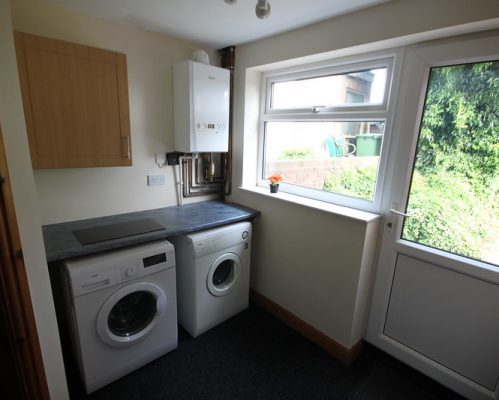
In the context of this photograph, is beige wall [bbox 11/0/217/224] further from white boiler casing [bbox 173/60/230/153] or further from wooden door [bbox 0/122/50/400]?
wooden door [bbox 0/122/50/400]

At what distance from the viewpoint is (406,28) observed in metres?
1.47

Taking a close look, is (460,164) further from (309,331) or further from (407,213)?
(309,331)

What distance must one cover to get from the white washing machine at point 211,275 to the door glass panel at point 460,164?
1.29 metres

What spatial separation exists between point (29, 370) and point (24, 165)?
82cm

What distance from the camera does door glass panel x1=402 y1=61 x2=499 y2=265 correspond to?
1.43 m

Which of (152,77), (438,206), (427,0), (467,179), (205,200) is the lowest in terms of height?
(205,200)

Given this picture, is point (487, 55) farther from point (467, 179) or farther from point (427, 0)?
point (467, 179)

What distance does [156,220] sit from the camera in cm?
211

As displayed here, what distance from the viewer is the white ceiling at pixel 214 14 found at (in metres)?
1.61

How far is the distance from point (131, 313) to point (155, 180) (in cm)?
106

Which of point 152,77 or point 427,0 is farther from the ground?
point 427,0

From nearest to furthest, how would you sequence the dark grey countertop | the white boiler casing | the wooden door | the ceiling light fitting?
1. the wooden door
2. the ceiling light fitting
3. the dark grey countertop
4. the white boiler casing

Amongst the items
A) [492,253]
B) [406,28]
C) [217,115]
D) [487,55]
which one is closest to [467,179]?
[492,253]

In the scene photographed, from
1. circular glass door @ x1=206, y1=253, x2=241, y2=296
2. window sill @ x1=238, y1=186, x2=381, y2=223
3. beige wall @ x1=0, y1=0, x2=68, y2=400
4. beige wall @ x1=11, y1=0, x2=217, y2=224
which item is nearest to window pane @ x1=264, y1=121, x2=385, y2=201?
window sill @ x1=238, y1=186, x2=381, y2=223
